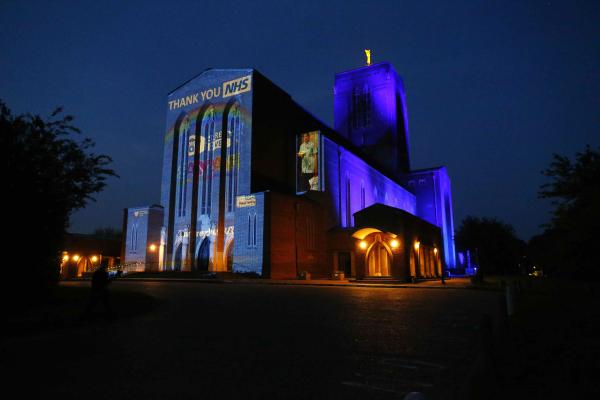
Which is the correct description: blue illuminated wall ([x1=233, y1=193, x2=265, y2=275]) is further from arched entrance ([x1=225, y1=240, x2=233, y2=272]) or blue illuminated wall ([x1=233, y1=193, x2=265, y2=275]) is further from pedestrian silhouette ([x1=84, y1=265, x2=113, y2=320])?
pedestrian silhouette ([x1=84, y1=265, x2=113, y2=320])

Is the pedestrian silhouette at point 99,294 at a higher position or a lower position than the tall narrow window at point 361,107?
lower

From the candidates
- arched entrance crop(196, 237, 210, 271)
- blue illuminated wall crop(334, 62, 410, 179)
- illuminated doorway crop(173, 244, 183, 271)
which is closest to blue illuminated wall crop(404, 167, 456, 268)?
blue illuminated wall crop(334, 62, 410, 179)

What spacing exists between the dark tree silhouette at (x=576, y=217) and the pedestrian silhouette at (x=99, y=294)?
546 inches

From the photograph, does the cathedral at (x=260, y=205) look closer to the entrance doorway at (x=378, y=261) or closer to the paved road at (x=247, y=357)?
the entrance doorway at (x=378, y=261)

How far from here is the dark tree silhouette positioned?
1237 centimetres

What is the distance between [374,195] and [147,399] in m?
55.0

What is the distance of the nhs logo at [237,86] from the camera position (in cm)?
4334

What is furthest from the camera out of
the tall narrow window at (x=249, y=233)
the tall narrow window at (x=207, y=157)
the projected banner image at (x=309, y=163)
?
the tall narrow window at (x=207, y=157)

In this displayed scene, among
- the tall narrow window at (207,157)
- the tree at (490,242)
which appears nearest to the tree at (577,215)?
the tall narrow window at (207,157)

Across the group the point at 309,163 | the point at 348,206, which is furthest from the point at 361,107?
the point at 309,163

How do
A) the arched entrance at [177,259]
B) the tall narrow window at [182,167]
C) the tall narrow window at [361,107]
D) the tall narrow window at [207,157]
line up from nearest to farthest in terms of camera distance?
the tall narrow window at [207,157], the arched entrance at [177,259], the tall narrow window at [182,167], the tall narrow window at [361,107]

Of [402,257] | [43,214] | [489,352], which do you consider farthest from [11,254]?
[402,257]

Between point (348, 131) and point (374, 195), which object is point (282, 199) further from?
point (348, 131)

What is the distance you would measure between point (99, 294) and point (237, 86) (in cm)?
3724
